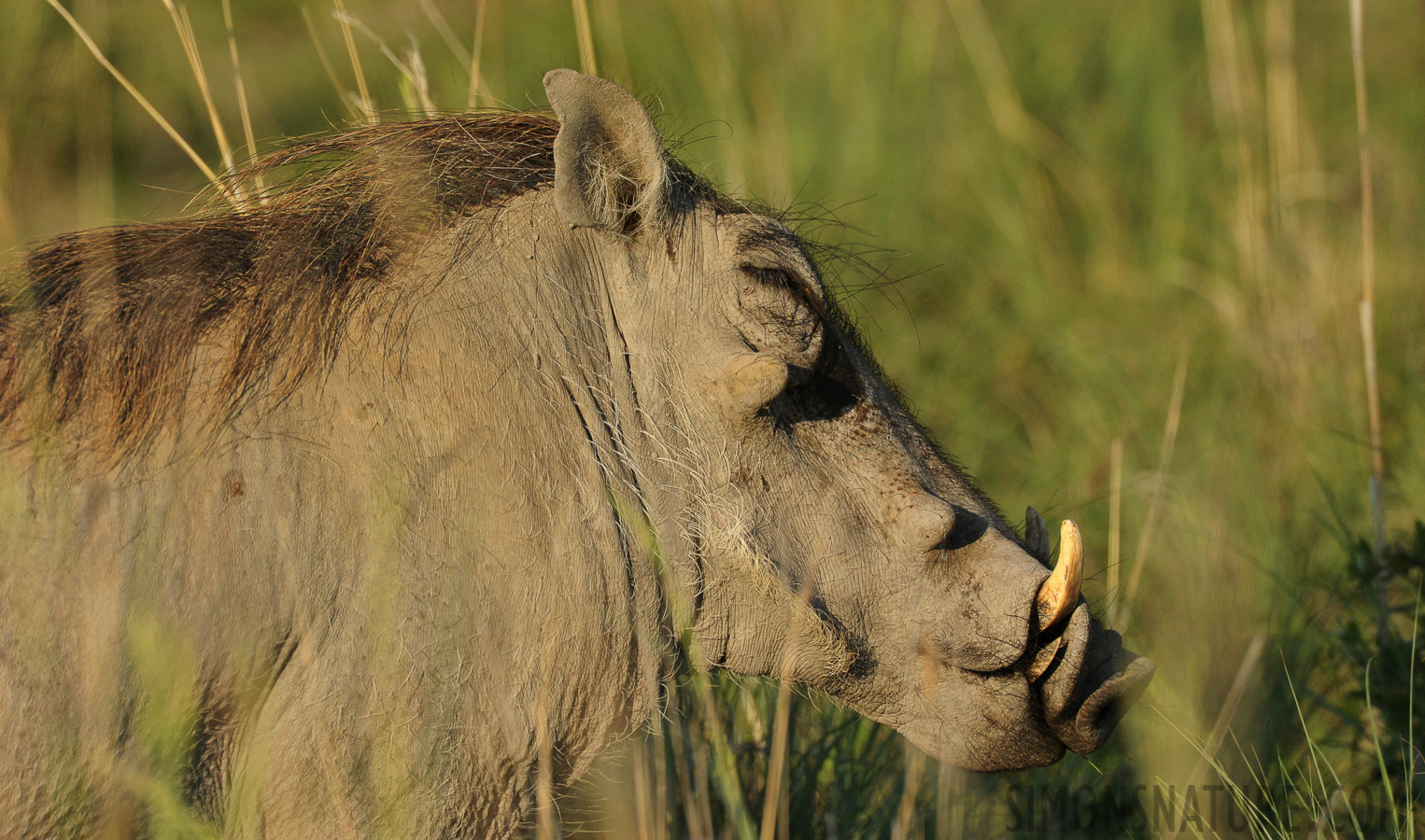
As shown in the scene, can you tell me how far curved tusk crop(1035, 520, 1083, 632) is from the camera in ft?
5.61

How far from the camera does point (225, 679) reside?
1488mm

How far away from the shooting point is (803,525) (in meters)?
1.79

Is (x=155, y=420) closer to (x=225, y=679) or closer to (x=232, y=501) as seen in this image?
(x=232, y=501)

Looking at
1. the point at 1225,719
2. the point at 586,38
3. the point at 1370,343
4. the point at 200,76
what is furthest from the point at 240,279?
the point at 1370,343

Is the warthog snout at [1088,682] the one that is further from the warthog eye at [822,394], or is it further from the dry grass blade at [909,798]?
the warthog eye at [822,394]

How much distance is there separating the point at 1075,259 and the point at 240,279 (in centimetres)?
399

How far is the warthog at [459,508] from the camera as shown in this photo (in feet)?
4.86

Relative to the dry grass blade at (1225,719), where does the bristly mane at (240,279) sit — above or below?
above

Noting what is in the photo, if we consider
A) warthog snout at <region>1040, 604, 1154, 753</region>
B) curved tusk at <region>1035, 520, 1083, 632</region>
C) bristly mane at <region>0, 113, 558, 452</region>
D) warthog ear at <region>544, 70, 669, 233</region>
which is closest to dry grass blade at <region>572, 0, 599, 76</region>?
bristly mane at <region>0, 113, 558, 452</region>

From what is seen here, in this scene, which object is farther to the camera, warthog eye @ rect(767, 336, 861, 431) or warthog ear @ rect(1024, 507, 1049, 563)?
warthog ear @ rect(1024, 507, 1049, 563)

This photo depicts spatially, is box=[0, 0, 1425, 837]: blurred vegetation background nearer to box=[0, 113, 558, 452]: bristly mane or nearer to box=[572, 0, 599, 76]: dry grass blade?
box=[572, 0, 599, 76]: dry grass blade

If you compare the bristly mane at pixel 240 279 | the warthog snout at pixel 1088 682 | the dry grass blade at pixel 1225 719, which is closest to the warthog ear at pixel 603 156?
the bristly mane at pixel 240 279

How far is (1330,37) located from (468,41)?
4888 millimetres

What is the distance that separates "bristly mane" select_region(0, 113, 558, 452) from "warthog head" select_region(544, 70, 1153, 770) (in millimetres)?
230
